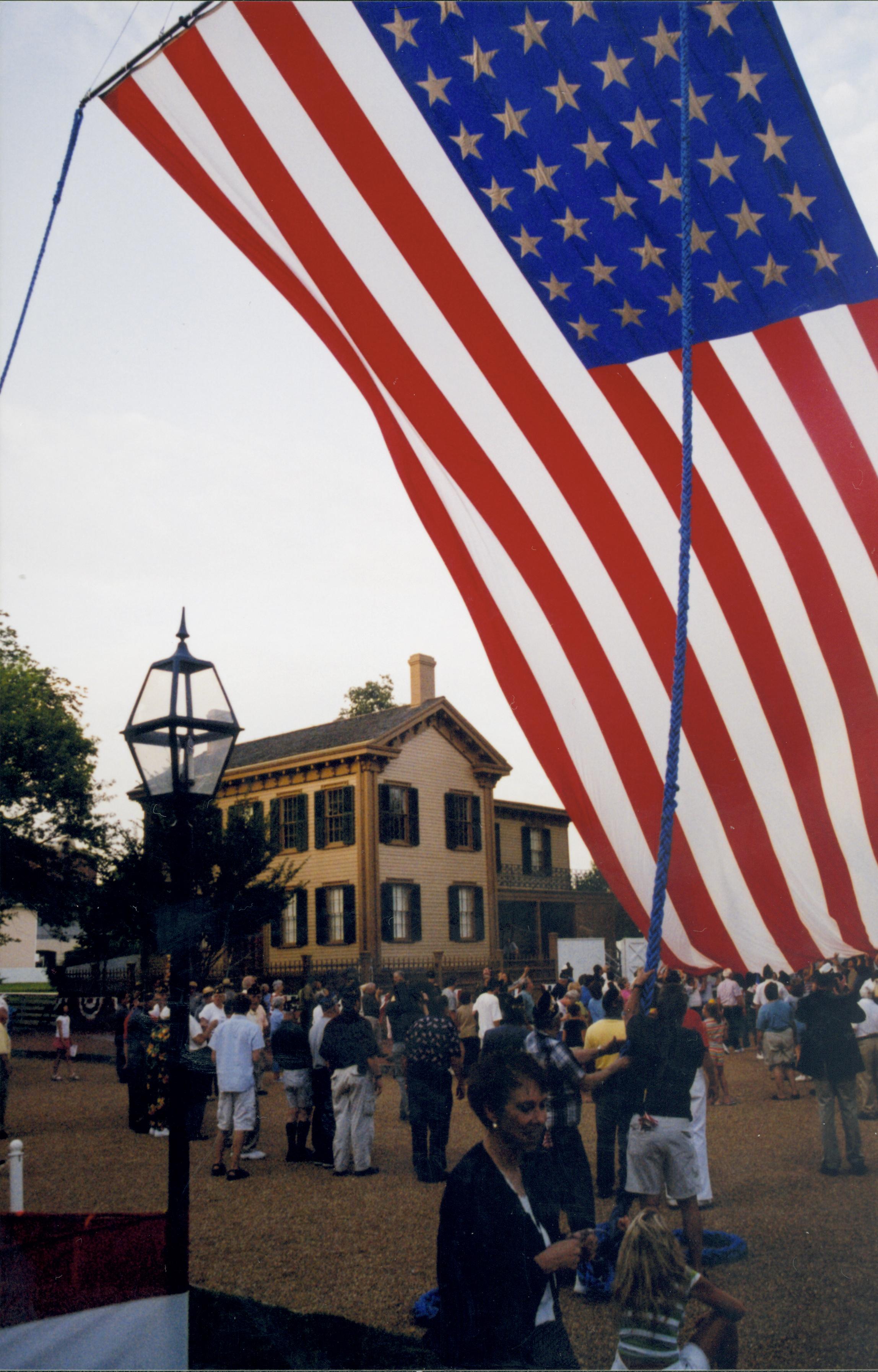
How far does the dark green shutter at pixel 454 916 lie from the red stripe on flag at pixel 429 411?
24003 mm

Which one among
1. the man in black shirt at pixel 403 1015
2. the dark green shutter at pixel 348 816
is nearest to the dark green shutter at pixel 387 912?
the dark green shutter at pixel 348 816

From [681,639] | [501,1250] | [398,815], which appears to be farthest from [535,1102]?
[398,815]

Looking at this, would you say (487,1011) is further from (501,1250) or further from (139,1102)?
(501,1250)

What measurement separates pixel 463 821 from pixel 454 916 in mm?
2790

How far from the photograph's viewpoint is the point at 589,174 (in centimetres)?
449

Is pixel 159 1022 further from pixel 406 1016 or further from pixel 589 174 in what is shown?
pixel 589 174

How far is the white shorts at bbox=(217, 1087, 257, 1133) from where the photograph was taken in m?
9.26

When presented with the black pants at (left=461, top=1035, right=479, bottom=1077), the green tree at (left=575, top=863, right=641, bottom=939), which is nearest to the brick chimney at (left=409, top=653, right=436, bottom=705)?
the green tree at (left=575, top=863, right=641, bottom=939)

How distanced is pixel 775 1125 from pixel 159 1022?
23.8 ft

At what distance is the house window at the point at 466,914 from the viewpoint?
27922mm

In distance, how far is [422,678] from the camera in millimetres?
29219

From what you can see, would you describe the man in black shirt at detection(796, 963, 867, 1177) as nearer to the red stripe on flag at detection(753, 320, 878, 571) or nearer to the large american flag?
the large american flag

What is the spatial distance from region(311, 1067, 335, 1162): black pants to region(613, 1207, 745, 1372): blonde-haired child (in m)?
7.34

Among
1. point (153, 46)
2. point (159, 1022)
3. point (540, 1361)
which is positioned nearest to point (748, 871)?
point (540, 1361)
